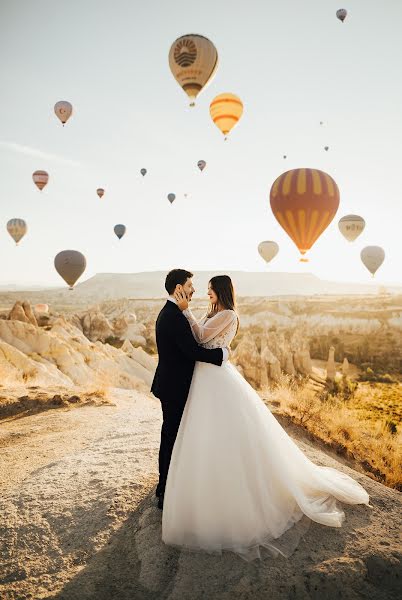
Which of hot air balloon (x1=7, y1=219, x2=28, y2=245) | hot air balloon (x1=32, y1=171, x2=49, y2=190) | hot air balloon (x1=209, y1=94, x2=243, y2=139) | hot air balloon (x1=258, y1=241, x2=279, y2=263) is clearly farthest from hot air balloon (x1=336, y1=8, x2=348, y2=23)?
hot air balloon (x1=7, y1=219, x2=28, y2=245)

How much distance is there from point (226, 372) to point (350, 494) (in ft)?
5.83

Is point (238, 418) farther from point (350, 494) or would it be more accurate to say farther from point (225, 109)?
point (225, 109)

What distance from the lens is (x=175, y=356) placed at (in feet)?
10.8

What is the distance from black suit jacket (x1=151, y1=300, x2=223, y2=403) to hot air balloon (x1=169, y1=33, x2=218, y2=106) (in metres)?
13.8

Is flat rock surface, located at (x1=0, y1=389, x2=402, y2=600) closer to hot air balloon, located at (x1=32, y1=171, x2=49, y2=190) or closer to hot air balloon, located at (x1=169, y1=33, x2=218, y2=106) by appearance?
hot air balloon, located at (x1=169, y1=33, x2=218, y2=106)

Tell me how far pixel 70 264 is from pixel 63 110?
386 inches

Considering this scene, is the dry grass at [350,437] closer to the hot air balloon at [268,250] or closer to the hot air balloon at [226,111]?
the hot air balloon at [226,111]

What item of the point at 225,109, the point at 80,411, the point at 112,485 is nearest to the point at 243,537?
the point at 112,485

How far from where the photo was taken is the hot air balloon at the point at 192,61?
556 inches

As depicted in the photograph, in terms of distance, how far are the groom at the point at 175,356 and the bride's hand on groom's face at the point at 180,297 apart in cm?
1

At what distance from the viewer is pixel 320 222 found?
12820 mm

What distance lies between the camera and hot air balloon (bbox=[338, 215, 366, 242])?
24875mm

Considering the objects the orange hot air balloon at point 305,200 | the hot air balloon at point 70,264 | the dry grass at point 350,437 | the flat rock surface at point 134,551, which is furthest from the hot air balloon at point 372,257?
the flat rock surface at point 134,551

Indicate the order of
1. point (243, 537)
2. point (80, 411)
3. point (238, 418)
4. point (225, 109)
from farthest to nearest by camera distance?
point (225, 109), point (80, 411), point (238, 418), point (243, 537)
